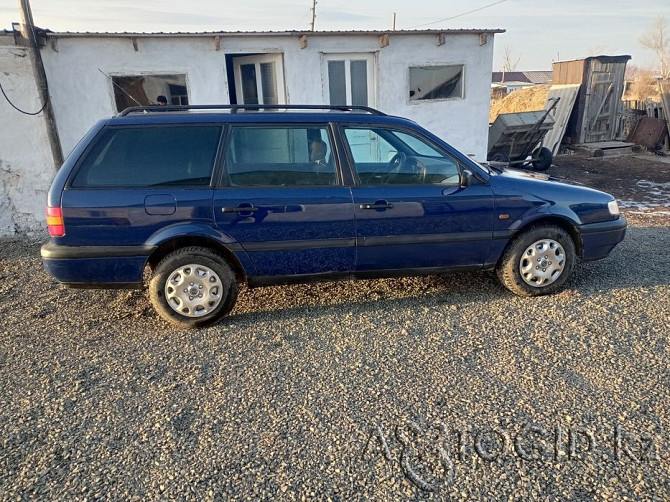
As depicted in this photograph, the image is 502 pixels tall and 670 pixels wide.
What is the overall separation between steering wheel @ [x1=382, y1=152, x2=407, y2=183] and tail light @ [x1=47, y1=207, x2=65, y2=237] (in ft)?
8.13

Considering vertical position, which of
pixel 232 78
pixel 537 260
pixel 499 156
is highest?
pixel 232 78

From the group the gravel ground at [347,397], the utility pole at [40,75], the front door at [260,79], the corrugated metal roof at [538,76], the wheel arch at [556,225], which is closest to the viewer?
the gravel ground at [347,397]

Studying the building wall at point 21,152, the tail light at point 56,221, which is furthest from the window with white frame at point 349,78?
the tail light at point 56,221

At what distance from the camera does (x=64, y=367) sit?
3.32 metres

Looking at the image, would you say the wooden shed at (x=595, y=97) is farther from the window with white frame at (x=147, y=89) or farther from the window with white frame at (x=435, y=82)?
the window with white frame at (x=147, y=89)

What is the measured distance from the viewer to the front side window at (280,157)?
3.74m

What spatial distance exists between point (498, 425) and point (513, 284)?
1.87 meters

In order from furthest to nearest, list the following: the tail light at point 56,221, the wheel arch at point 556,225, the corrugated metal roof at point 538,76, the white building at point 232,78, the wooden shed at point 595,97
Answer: the corrugated metal roof at point 538,76 → the wooden shed at point 595,97 → the white building at point 232,78 → the wheel arch at point 556,225 → the tail light at point 56,221

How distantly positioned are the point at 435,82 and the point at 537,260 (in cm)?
545

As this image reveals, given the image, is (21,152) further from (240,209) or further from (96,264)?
(240,209)

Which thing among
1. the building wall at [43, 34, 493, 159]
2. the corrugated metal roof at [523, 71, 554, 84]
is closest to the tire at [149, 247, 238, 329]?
the building wall at [43, 34, 493, 159]

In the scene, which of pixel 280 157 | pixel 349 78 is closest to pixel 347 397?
pixel 280 157

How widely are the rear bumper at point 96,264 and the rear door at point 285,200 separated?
28.3 inches

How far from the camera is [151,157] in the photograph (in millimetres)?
3646
